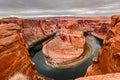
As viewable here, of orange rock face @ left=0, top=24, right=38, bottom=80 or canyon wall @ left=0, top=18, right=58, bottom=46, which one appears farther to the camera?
canyon wall @ left=0, top=18, right=58, bottom=46

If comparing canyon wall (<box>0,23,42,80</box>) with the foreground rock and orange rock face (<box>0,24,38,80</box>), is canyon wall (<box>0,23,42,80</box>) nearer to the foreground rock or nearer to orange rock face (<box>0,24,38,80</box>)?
orange rock face (<box>0,24,38,80</box>)

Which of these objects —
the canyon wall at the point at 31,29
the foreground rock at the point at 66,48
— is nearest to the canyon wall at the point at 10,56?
the foreground rock at the point at 66,48

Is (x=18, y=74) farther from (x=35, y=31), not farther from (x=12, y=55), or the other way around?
(x=35, y=31)

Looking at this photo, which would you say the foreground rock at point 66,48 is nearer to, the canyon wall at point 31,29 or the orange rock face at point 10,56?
the canyon wall at point 31,29

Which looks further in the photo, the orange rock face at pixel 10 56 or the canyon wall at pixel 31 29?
the canyon wall at pixel 31 29

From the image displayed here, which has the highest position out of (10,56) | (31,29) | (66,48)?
(10,56)

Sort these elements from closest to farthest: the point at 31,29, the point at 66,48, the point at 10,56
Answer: the point at 10,56
the point at 66,48
the point at 31,29

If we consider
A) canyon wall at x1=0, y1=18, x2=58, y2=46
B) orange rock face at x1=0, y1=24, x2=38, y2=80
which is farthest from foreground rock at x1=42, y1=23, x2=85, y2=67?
orange rock face at x1=0, y1=24, x2=38, y2=80

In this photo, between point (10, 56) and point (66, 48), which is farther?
point (66, 48)

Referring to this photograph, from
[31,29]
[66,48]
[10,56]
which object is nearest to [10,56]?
[10,56]

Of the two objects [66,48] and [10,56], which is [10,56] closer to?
[10,56]
